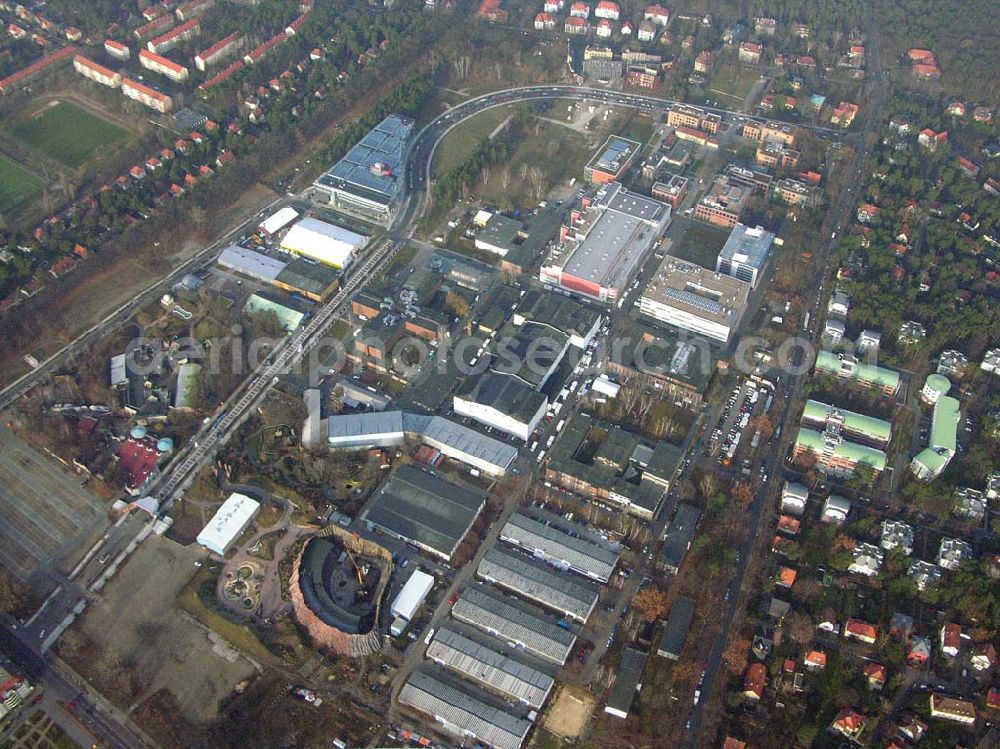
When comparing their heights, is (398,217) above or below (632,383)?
above

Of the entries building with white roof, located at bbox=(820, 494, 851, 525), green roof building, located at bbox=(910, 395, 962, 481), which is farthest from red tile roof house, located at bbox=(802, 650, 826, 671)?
green roof building, located at bbox=(910, 395, 962, 481)

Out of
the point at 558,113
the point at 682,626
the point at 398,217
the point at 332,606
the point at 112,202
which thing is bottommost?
the point at 332,606

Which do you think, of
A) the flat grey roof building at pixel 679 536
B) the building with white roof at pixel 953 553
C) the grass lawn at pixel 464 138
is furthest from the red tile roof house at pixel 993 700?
the grass lawn at pixel 464 138

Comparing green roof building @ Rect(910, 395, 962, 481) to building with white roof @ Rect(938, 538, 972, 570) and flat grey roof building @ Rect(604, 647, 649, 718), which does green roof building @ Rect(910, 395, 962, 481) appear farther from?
flat grey roof building @ Rect(604, 647, 649, 718)

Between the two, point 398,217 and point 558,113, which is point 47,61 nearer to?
point 398,217

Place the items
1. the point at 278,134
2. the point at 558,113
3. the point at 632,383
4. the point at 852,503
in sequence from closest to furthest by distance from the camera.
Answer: the point at 852,503 → the point at 632,383 → the point at 278,134 → the point at 558,113

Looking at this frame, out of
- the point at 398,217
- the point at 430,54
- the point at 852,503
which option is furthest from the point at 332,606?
the point at 430,54
